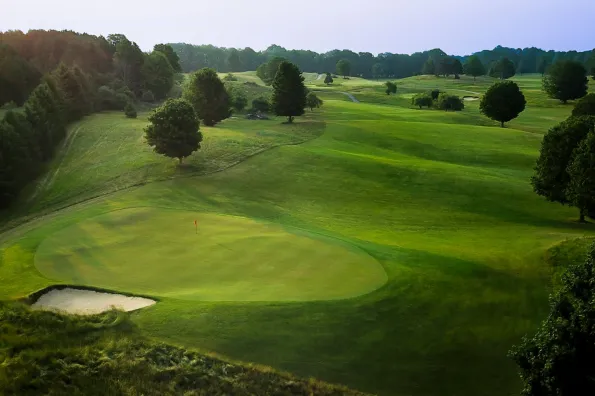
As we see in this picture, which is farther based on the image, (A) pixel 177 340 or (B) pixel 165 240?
(B) pixel 165 240

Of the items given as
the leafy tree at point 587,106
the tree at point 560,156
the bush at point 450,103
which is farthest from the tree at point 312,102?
the tree at point 560,156

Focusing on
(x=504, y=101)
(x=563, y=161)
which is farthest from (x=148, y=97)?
(x=563, y=161)

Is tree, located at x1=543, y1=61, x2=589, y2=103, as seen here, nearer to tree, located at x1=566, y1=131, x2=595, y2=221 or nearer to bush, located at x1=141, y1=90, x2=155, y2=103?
tree, located at x1=566, y1=131, x2=595, y2=221

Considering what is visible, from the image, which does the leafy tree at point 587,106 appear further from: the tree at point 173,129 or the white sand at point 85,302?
the white sand at point 85,302

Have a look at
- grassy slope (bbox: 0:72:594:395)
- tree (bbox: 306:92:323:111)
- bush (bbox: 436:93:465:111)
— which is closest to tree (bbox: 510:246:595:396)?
grassy slope (bbox: 0:72:594:395)

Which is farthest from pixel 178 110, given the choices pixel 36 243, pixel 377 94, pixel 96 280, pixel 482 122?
pixel 377 94

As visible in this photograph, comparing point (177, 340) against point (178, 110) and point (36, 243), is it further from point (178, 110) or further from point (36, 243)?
point (178, 110)
